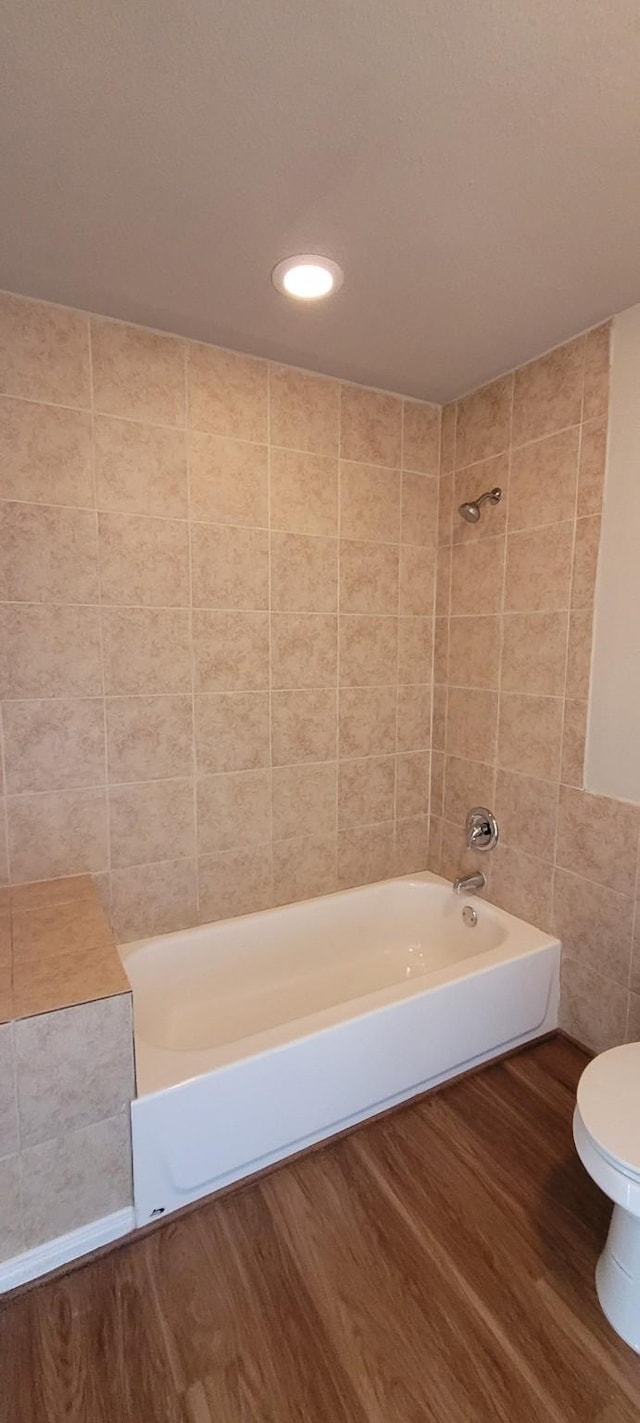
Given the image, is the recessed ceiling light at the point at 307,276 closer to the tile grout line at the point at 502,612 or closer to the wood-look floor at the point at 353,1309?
the tile grout line at the point at 502,612

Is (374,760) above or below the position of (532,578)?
below

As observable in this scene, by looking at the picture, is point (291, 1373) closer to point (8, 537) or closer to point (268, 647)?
point (268, 647)

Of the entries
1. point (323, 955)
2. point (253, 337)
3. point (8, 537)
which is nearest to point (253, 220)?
point (253, 337)

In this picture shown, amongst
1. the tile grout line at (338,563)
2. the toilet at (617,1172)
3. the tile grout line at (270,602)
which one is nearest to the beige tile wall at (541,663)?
the tile grout line at (338,563)

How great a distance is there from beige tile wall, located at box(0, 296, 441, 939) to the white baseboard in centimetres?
80

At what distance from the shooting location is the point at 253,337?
1869mm

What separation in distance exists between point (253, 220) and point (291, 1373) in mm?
2422

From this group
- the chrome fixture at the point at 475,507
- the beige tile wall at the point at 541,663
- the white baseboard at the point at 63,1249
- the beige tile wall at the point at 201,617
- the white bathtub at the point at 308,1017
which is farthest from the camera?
the chrome fixture at the point at 475,507

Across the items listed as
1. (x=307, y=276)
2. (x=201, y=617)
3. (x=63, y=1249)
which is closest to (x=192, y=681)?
(x=201, y=617)

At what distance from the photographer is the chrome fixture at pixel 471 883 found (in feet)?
7.74

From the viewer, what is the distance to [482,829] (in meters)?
2.31

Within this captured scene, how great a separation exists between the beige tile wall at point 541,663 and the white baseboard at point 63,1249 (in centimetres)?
154

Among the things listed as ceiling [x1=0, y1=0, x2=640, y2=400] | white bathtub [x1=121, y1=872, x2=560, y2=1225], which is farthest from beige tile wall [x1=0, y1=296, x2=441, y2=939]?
ceiling [x1=0, y1=0, x2=640, y2=400]

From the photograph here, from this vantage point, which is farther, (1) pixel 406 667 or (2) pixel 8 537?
(1) pixel 406 667
